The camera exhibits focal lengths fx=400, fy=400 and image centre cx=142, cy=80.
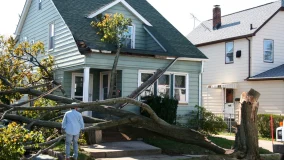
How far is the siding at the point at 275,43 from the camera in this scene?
78.9 ft

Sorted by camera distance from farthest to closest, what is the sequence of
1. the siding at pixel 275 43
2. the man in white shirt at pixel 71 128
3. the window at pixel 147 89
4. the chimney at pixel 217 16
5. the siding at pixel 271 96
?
the chimney at pixel 217 16 → the siding at pixel 275 43 → the siding at pixel 271 96 → the window at pixel 147 89 → the man in white shirt at pixel 71 128

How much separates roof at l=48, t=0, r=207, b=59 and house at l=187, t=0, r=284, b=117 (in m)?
5.25

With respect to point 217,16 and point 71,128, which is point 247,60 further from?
point 71,128

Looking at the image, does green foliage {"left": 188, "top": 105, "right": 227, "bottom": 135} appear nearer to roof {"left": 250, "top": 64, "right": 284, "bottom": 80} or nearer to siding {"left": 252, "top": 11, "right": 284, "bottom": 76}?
roof {"left": 250, "top": 64, "right": 284, "bottom": 80}

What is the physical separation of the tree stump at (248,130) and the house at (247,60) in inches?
420

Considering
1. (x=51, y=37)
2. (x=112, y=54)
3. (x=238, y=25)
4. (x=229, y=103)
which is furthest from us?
(x=238, y=25)

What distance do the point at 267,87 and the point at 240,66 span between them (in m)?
2.53

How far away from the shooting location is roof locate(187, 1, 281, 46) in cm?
2446

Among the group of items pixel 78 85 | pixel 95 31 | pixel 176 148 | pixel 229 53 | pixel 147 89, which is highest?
pixel 95 31

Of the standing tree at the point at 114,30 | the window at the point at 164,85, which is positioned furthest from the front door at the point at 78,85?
the window at the point at 164,85

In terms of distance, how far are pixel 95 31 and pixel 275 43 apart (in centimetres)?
1247

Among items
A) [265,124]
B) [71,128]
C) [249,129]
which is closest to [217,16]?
[265,124]

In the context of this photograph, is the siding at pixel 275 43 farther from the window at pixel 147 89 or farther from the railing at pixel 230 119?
the window at pixel 147 89

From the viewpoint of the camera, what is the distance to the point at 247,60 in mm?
24266
